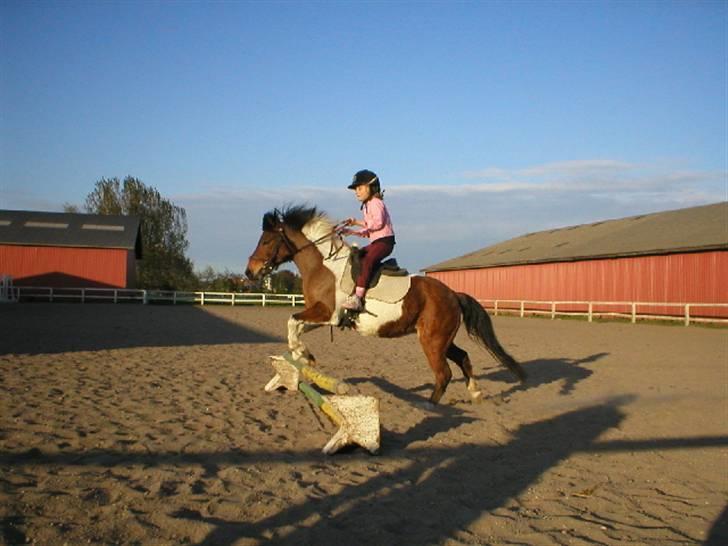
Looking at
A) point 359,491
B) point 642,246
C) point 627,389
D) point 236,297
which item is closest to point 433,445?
point 359,491

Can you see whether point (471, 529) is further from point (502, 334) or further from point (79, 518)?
point (502, 334)

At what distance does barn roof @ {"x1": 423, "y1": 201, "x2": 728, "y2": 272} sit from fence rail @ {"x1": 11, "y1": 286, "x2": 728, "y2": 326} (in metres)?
2.75

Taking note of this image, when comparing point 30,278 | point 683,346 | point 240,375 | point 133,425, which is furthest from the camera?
point 30,278

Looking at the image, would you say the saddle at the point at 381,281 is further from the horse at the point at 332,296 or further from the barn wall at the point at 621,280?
the barn wall at the point at 621,280

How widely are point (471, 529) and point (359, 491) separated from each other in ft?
3.02

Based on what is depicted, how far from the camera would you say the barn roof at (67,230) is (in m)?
43.5

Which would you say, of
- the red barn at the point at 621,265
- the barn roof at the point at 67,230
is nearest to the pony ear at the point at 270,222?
the red barn at the point at 621,265

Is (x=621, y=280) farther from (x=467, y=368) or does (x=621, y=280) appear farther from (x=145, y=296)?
(x=145, y=296)

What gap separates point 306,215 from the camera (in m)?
8.49

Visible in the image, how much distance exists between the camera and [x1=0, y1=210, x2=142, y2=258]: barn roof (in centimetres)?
4350

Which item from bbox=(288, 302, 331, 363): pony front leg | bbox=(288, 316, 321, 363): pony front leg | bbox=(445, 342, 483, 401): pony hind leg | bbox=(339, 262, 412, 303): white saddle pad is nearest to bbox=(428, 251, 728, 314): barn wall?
bbox=(445, 342, 483, 401): pony hind leg

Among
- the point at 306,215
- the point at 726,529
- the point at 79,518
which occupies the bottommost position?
the point at 726,529

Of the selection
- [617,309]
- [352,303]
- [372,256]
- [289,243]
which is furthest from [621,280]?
[352,303]

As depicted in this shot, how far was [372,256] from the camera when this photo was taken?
7867 mm
